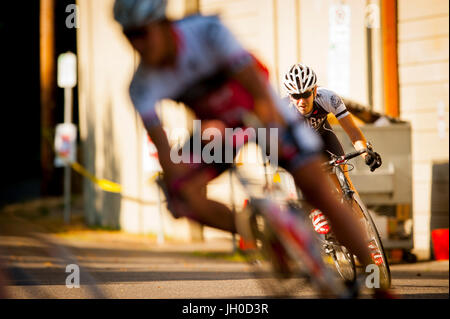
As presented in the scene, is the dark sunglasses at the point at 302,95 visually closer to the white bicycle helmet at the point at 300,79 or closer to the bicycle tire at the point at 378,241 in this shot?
the white bicycle helmet at the point at 300,79

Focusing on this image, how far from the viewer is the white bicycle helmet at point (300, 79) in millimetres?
5945

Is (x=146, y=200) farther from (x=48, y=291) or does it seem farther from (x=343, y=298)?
(x=343, y=298)

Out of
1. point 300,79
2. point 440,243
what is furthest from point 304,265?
point 440,243

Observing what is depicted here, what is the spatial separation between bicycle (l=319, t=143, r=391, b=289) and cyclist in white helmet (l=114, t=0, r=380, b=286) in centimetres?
154

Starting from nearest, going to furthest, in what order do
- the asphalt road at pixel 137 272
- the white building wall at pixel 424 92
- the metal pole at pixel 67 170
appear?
the asphalt road at pixel 137 272 → the white building wall at pixel 424 92 → the metal pole at pixel 67 170

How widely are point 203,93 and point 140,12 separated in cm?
56

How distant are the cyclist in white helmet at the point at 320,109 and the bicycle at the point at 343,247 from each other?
0.09 m

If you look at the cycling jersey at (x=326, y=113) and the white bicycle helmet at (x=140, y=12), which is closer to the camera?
the white bicycle helmet at (x=140, y=12)

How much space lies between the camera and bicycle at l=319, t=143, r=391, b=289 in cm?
599

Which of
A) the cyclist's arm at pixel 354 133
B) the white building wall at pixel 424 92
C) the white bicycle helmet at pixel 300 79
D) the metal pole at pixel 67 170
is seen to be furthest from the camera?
the metal pole at pixel 67 170

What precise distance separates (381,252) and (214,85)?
94.2 inches

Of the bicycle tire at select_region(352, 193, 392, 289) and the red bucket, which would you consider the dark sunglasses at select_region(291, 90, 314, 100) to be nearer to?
the bicycle tire at select_region(352, 193, 392, 289)

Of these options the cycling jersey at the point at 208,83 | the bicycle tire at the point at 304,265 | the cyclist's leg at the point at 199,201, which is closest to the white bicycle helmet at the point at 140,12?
the cycling jersey at the point at 208,83
